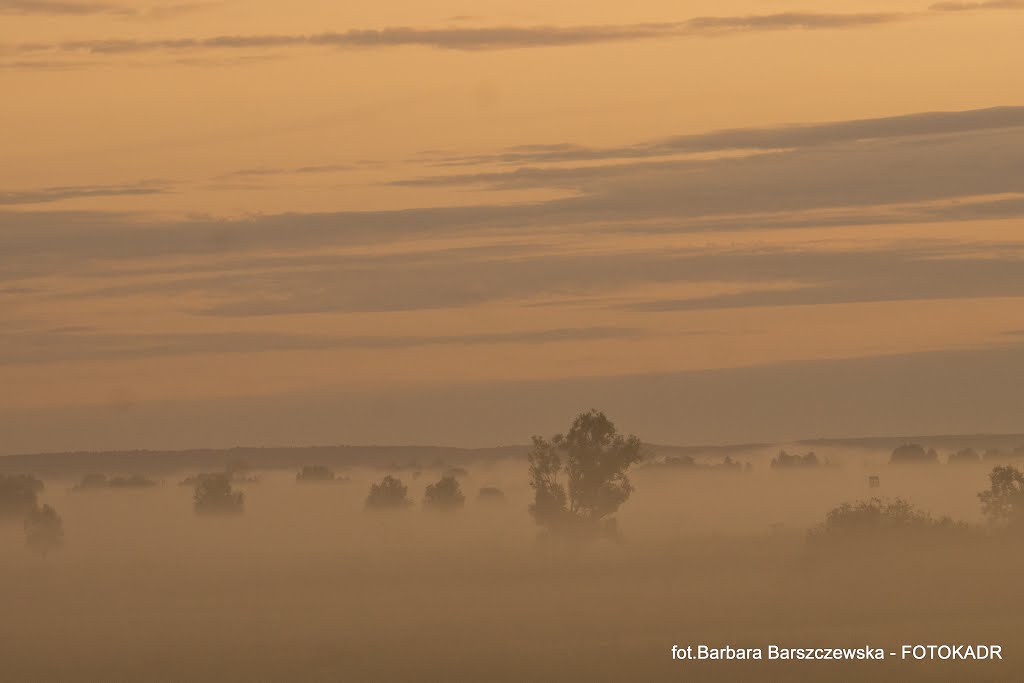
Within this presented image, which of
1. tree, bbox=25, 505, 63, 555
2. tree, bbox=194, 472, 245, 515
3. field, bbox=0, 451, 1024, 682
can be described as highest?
tree, bbox=194, 472, 245, 515

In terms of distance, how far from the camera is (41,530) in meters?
142

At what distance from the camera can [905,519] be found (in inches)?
4198

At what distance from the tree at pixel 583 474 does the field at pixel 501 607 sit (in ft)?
6.47

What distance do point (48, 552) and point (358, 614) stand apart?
175ft

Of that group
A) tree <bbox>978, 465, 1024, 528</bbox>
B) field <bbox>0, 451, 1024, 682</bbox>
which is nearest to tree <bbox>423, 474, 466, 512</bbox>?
field <bbox>0, 451, 1024, 682</bbox>

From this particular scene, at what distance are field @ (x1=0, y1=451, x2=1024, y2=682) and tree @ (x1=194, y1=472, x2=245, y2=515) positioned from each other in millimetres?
32203

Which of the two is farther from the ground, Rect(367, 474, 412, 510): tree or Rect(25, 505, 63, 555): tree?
Rect(367, 474, 412, 510): tree

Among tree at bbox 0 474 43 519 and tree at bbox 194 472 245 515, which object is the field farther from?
tree at bbox 194 472 245 515

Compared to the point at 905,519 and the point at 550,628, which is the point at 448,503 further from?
the point at 550,628

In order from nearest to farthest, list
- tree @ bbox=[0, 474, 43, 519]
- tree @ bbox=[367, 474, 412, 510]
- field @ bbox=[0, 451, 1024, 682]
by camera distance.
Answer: field @ bbox=[0, 451, 1024, 682] < tree @ bbox=[0, 474, 43, 519] < tree @ bbox=[367, 474, 412, 510]

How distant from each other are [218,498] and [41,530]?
44.7m

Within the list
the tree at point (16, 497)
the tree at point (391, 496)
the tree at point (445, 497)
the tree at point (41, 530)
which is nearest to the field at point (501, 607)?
the tree at point (41, 530)

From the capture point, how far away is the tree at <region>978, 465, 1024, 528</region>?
4188 inches

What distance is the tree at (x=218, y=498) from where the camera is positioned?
18512cm
